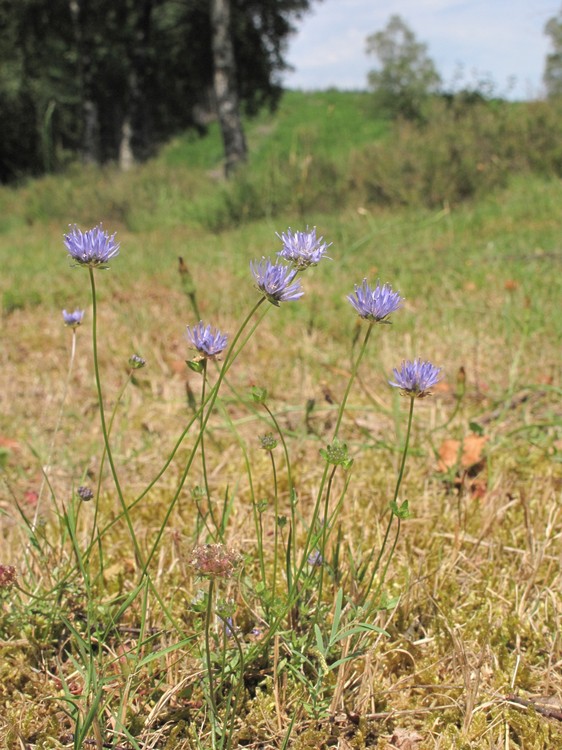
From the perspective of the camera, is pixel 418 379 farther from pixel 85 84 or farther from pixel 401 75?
pixel 401 75

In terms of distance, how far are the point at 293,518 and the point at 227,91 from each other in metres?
11.3

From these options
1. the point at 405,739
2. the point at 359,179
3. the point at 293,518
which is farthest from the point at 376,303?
the point at 359,179

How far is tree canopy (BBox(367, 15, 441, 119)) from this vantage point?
19.7 m

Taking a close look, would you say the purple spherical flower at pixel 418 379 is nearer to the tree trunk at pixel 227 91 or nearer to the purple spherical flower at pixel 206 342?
the purple spherical flower at pixel 206 342

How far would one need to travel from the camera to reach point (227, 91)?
1113cm

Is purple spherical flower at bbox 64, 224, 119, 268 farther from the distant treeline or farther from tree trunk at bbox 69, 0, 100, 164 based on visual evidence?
tree trunk at bbox 69, 0, 100, 164

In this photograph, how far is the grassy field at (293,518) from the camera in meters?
1.08

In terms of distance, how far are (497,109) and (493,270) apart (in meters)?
5.61

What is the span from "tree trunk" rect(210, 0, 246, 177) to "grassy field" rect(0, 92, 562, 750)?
7.20 m

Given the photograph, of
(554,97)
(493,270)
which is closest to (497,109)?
(554,97)

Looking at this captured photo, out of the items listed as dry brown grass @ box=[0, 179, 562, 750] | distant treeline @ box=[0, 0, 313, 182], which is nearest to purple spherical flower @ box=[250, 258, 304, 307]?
dry brown grass @ box=[0, 179, 562, 750]

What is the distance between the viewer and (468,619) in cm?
133

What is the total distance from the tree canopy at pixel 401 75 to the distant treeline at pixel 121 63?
15.2ft

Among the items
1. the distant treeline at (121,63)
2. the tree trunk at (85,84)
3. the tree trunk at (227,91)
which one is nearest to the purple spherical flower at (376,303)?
the tree trunk at (227,91)
